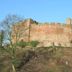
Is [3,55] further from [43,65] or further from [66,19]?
[66,19]

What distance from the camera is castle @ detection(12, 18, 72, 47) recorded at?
236 feet

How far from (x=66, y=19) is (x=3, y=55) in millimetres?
→ 17328

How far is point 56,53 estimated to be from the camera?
64.0 meters

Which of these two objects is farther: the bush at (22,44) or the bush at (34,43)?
the bush at (34,43)

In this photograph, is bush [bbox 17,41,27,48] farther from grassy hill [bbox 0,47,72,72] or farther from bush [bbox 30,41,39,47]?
grassy hill [bbox 0,47,72,72]

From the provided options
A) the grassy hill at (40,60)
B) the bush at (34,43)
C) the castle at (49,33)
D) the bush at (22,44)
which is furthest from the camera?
the castle at (49,33)

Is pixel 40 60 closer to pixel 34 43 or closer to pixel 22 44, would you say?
pixel 22 44

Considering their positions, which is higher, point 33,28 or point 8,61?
point 33,28

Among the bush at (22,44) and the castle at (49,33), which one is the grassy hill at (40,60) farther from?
the castle at (49,33)

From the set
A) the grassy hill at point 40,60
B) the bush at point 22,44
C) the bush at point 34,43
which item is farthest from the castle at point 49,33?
the grassy hill at point 40,60

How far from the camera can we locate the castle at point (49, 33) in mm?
71938

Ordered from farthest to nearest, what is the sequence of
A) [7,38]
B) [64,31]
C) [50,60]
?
[64,31] < [50,60] < [7,38]

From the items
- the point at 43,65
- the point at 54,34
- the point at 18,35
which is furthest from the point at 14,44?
the point at 54,34

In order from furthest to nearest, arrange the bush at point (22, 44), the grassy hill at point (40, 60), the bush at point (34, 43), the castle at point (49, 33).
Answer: the castle at point (49, 33) → the bush at point (34, 43) → the bush at point (22, 44) → the grassy hill at point (40, 60)
